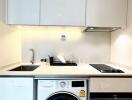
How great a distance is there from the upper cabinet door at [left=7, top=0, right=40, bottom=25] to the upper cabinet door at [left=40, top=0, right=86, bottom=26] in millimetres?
95

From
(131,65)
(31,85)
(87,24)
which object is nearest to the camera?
(31,85)

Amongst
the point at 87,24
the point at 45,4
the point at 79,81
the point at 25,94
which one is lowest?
the point at 25,94

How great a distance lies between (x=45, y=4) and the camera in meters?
2.09

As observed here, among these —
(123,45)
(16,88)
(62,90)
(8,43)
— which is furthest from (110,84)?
(8,43)

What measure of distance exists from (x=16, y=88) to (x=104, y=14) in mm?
1496

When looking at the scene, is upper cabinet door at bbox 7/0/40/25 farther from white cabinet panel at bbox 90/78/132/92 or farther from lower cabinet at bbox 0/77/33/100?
white cabinet panel at bbox 90/78/132/92

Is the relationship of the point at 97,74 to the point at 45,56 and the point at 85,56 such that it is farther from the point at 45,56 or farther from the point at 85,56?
the point at 45,56

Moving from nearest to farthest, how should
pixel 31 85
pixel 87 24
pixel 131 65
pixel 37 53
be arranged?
pixel 31 85 < pixel 131 65 < pixel 87 24 < pixel 37 53

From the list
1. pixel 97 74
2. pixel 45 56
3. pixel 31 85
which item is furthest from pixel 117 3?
pixel 31 85

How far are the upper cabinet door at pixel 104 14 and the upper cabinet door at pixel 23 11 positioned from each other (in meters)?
0.72

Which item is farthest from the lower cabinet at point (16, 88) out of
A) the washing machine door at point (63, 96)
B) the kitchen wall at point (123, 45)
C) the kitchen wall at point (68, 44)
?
the kitchen wall at point (123, 45)

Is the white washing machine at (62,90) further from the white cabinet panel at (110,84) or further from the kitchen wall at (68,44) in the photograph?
the kitchen wall at (68,44)

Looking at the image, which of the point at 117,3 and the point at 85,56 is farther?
the point at 85,56

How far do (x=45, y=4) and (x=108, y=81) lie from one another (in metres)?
1.30
